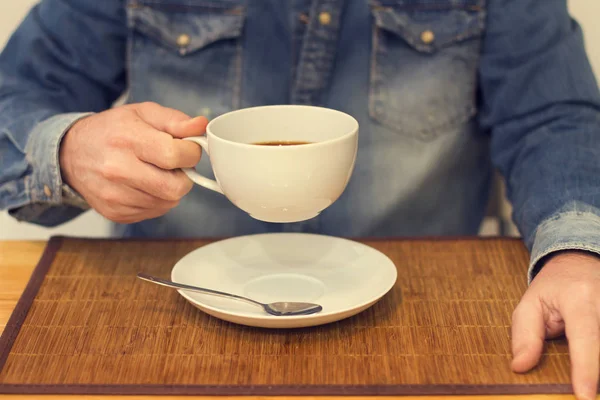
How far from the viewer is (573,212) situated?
0.92m

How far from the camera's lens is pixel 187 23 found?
4.28 ft

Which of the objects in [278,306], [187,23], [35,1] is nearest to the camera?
[278,306]

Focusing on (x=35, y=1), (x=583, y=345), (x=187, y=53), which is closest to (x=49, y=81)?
(x=187, y=53)

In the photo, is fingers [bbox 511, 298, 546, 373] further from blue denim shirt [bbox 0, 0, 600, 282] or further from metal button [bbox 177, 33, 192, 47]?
metal button [bbox 177, 33, 192, 47]

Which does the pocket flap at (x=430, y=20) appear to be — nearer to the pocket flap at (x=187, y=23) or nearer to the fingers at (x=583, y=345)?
the pocket flap at (x=187, y=23)

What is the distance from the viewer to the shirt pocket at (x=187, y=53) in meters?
1.30

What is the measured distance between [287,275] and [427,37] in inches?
24.7

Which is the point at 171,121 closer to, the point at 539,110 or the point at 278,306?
the point at 278,306

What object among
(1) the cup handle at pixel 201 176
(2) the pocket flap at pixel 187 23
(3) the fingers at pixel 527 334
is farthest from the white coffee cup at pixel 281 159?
(2) the pocket flap at pixel 187 23

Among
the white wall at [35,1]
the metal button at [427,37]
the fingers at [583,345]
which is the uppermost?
the metal button at [427,37]

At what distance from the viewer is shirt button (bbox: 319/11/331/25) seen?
1267 millimetres

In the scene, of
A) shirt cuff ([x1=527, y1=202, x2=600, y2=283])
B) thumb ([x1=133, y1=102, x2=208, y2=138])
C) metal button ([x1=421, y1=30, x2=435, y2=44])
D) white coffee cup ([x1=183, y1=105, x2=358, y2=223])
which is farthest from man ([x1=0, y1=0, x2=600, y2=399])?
white coffee cup ([x1=183, y1=105, x2=358, y2=223])

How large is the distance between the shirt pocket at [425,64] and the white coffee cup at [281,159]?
49 cm

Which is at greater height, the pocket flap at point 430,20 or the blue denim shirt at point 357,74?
the pocket flap at point 430,20
